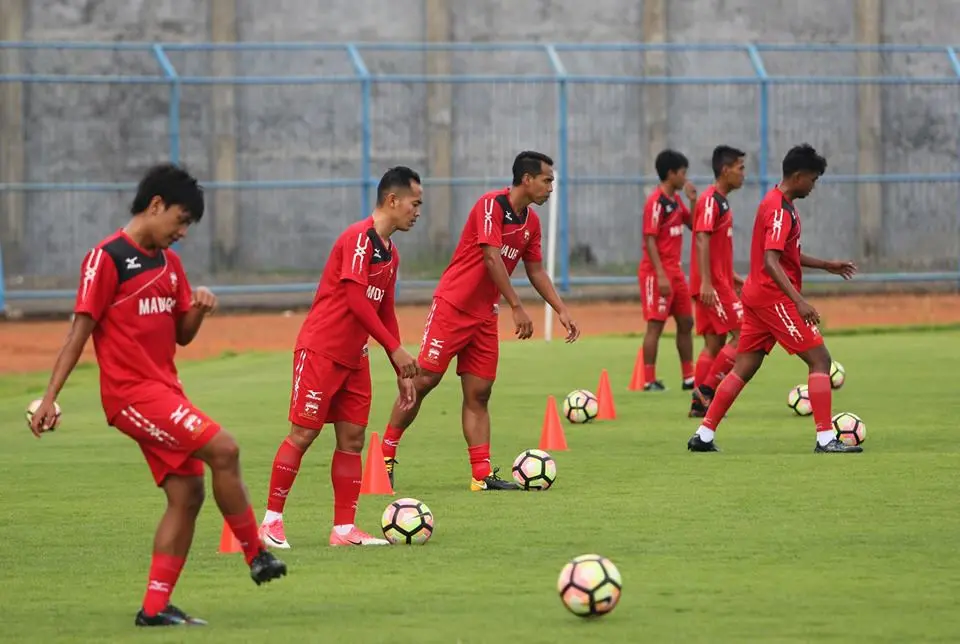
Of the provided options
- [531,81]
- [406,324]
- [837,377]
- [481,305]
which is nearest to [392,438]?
[481,305]

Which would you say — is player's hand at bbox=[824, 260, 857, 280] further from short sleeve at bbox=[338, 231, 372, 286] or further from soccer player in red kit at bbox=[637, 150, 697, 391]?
short sleeve at bbox=[338, 231, 372, 286]

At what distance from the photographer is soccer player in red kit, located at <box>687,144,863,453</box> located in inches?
473

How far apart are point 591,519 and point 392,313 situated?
62.5 inches

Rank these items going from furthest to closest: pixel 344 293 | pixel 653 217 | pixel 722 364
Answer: pixel 653 217 < pixel 722 364 < pixel 344 293

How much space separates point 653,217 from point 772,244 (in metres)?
4.63

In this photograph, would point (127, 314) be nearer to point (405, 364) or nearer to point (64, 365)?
point (64, 365)

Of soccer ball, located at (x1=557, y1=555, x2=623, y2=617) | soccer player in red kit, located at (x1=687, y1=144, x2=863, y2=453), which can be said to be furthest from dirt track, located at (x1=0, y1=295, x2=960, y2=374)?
soccer ball, located at (x1=557, y1=555, x2=623, y2=617)

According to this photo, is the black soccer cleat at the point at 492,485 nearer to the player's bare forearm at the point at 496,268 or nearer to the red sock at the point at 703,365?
the player's bare forearm at the point at 496,268

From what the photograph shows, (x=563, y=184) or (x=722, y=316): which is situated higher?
(x=563, y=184)

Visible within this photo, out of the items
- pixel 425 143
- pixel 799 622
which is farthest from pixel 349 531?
pixel 425 143

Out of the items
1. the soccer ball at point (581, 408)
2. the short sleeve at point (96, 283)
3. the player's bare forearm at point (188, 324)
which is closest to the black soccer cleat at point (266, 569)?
the player's bare forearm at point (188, 324)

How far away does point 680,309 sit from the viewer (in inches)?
659

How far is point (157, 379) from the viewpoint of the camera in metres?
7.21

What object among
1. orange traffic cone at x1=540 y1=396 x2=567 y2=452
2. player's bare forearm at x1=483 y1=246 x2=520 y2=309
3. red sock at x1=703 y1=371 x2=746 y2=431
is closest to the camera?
player's bare forearm at x1=483 y1=246 x2=520 y2=309
